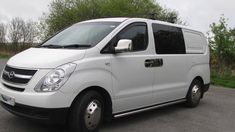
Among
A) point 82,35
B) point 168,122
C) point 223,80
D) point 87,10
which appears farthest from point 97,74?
point 87,10

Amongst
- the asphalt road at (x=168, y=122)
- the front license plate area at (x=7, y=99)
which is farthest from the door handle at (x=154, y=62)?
the front license plate area at (x=7, y=99)

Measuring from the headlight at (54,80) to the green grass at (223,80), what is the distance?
8.88 m

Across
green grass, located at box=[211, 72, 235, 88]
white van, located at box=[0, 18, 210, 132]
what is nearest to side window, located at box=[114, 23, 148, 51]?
white van, located at box=[0, 18, 210, 132]

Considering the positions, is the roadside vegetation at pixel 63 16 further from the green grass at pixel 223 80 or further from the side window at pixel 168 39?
the side window at pixel 168 39

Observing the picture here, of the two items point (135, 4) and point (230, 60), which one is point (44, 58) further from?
point (135, 4)

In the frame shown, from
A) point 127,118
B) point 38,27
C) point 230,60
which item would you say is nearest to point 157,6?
point 38,27

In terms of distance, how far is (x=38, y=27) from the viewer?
107 feet

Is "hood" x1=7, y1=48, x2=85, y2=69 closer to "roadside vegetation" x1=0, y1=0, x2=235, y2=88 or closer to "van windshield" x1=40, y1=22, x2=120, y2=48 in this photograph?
"van windshield" x1=40, y1=22, x2=120, y2=48

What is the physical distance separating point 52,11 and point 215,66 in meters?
20.2

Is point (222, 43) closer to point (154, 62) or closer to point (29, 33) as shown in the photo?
point (154, 62)

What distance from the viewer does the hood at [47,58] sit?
4.90 meters

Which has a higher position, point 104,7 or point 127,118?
point 104,7

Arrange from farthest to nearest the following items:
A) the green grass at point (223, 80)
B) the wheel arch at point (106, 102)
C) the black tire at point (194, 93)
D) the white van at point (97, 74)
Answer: the green grass at point (223, 80)
the black tire at point (194, 93)
the wheel arch at point (106, 102)
the white van at point (97, 74)

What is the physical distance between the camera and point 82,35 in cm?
593
